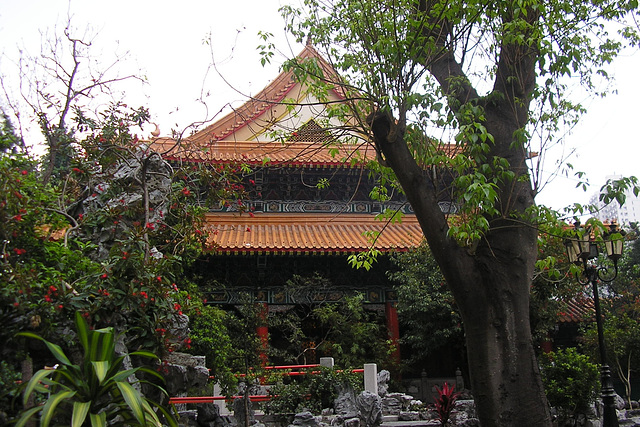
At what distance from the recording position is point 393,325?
1138cm

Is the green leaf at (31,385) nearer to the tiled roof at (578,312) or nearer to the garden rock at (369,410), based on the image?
the garden rock at (369,410)

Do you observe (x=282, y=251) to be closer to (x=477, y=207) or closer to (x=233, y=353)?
(x=233, y=353)

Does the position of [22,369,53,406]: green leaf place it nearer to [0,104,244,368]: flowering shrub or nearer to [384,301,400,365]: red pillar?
[0,104,244,368]: flowering shrub

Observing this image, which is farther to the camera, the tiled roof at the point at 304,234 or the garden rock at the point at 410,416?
the tiled roof at the point at 304,234

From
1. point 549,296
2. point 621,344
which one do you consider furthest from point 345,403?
point 621,344

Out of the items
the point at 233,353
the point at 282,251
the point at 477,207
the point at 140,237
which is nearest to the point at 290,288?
the point at 282,251

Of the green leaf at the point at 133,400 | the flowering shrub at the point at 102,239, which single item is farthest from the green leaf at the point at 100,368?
the flowering shrub at the point at 102,239

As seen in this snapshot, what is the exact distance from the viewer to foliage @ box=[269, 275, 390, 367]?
1009cm

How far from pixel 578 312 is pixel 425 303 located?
4.09 meters

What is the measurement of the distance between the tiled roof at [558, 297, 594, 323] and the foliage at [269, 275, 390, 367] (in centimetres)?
378

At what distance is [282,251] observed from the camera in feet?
33.8

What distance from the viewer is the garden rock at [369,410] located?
7.41m

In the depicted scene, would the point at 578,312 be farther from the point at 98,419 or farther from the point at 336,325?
the point at 98,419

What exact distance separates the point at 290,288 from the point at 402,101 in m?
7.53
